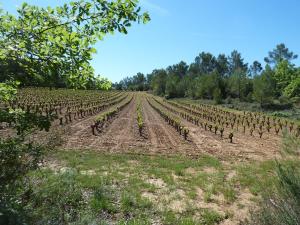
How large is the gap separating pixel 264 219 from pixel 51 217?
274 centimetres

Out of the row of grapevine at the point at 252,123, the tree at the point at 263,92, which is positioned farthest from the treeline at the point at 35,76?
the tree at the point at 263,92

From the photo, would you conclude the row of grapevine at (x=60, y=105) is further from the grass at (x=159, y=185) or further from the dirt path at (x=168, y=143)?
the dirt path at (x=168, y=143)

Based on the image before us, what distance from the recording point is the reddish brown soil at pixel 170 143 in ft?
53.5

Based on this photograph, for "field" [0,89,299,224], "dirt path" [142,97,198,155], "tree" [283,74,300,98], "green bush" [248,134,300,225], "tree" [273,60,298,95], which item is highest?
"tree" [273,60,298,95]

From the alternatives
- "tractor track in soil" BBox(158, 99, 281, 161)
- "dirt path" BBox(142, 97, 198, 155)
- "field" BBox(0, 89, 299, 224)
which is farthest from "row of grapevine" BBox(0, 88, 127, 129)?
"tractor track in soil" BBox(158, 99, 281, 161)

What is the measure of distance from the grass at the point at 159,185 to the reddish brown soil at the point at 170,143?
64.8 inches

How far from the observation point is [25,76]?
378 centimetres

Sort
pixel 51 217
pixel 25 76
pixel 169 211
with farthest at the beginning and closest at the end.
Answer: pixel 169 211, pixel 51 217, pixel 25 76

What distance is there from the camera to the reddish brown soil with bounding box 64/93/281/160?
1631 centimetres

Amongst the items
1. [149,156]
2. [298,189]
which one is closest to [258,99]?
[149,156]

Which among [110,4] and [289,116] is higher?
[110,4]

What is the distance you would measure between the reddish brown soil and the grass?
1645mm

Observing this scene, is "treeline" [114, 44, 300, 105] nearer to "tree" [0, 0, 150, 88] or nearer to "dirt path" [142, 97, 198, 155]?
"dirt path" [142, 97, 198, 155]

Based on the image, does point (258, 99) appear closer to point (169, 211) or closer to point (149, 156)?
point (149, 156)
